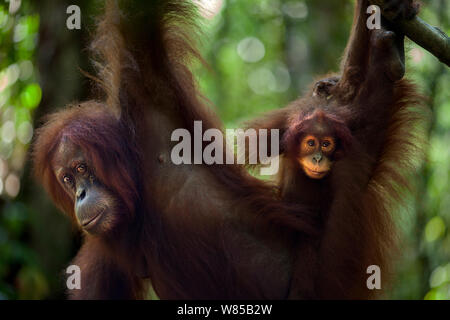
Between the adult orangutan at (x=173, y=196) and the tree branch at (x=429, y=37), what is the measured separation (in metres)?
0.23

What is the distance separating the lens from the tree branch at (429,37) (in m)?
2.39

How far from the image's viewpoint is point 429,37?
2.40 m

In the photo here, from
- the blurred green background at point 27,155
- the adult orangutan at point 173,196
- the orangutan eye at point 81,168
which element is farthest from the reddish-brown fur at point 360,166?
the orangutan eye at point 81,168

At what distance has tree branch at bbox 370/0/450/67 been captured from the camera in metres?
2.39

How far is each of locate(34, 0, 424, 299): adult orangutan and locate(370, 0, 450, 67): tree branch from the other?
23cm

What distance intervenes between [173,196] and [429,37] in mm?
1421

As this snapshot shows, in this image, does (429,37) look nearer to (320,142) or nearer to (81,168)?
(320,142)

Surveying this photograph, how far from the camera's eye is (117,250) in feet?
9.22

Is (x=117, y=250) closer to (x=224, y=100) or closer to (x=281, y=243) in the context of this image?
(x=281, y=243)

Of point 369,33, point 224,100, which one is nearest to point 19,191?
point 369,33

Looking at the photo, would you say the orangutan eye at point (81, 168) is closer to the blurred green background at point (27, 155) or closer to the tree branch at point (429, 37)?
the blurred green background at point (27, 155)

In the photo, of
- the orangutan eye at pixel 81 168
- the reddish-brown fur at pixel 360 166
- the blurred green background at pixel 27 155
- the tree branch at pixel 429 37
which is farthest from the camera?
the blurred green background at pixel 27 155

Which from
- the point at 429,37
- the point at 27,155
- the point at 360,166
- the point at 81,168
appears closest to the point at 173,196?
the point at 81,168
